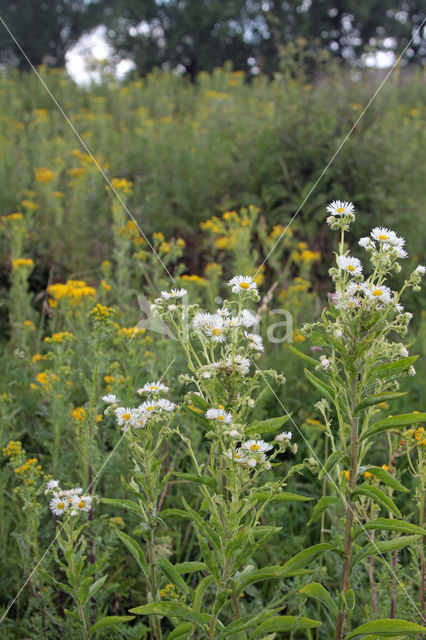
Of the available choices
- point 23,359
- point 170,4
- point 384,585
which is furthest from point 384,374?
point 170,4

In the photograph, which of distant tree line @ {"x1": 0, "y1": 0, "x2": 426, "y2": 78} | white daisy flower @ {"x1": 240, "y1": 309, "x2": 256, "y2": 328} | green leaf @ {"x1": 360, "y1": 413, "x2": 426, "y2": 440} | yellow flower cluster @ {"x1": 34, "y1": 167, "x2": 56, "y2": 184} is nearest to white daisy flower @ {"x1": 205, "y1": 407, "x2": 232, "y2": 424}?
white daisy flower @ {"x1": 240, "y1": 309, "x2": 256, "y2": 328}

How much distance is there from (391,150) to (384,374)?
373 cm

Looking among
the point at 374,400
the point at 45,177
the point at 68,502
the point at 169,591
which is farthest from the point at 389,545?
the point at 45,177

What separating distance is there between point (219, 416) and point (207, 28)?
1998cm

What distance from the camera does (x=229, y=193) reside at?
4777mm

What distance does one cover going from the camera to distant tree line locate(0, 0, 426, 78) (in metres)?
17.5

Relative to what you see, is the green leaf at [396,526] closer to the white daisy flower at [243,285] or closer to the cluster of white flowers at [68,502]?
the white daisy flower at [243,285]

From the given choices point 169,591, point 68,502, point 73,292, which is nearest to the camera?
point 68,502

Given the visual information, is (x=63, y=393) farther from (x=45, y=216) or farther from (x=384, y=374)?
(x=45, y=216)

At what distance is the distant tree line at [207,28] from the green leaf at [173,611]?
17.5 meters

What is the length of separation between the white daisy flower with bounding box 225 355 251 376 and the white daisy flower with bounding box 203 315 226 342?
5 centimetres

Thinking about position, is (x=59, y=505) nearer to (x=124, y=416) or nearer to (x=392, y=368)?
(x=124, y=416)

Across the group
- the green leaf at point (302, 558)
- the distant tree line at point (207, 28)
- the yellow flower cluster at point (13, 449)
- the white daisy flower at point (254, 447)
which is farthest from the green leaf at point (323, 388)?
the distant tree line at point (207, 28)

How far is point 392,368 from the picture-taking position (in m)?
1.21
